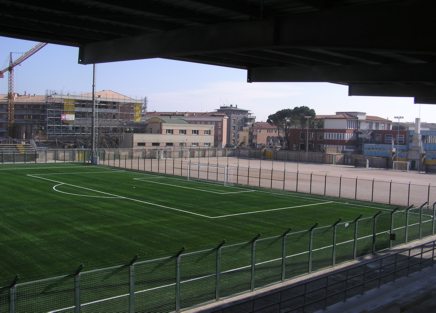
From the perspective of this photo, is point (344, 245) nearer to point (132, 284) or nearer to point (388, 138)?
point (132, 284)

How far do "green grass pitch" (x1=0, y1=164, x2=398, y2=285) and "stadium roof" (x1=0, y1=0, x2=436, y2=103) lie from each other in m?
8.45

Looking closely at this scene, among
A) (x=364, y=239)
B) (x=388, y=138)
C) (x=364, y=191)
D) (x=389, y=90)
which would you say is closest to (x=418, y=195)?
(x=364, y=191)

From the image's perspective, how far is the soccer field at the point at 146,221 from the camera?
2044 centimetres

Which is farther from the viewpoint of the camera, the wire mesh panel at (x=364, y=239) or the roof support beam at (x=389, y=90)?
the roof support beam at (x=389, y=90)

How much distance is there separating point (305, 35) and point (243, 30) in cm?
173

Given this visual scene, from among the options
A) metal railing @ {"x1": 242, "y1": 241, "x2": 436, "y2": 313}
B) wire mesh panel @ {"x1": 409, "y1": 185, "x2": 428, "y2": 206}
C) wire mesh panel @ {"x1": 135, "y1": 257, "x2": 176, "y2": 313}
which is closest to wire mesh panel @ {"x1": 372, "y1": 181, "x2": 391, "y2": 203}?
wire mesh panel @ {"x1": 409, "y1": 185, "x2": 428, "y2": 206}

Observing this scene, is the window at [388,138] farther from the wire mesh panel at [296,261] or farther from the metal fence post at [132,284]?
the metal fence post at [132,284]

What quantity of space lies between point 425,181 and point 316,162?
33.4m

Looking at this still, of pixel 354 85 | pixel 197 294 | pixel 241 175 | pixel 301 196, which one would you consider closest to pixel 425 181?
pixel 241 175

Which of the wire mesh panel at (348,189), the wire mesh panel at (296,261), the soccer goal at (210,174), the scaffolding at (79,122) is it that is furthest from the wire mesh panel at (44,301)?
the scaffolding at (79,122)

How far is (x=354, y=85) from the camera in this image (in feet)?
74.9

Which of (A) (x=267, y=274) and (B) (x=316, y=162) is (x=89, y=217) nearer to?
(A) (x=267, y=274)

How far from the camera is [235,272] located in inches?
711

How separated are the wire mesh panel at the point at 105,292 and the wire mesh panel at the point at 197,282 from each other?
179cm
